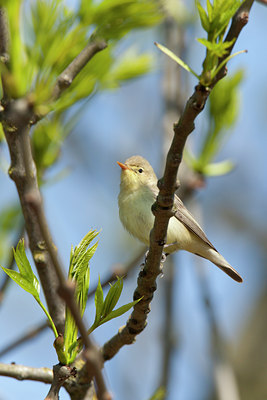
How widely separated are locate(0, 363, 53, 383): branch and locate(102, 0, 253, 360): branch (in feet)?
0.99

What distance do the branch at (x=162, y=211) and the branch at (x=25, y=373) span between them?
11.8 inches

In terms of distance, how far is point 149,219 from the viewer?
11.9 feet

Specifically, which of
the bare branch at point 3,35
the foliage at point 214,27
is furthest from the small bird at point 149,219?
the foliage at point 214,27

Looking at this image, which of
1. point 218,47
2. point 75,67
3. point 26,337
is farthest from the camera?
point 26,337

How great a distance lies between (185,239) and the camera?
384 centimetres

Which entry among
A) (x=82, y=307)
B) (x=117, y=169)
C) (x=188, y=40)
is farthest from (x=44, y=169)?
(x=117, y=169)

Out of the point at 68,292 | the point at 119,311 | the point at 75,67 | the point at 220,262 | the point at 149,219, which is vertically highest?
the point at 149,219

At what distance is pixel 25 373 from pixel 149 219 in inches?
75.5

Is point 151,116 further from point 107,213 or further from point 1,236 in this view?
point 1,236

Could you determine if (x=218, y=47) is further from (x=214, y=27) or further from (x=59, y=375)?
(x=59, y=375)

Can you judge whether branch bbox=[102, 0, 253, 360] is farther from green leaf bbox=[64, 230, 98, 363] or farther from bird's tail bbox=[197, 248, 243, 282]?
bird's tail bbox=[197, 248, 243, 282]

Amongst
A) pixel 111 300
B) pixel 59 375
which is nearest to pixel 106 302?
pixel 111 300

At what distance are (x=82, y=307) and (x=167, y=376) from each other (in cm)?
190

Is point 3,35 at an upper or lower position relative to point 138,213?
lower
